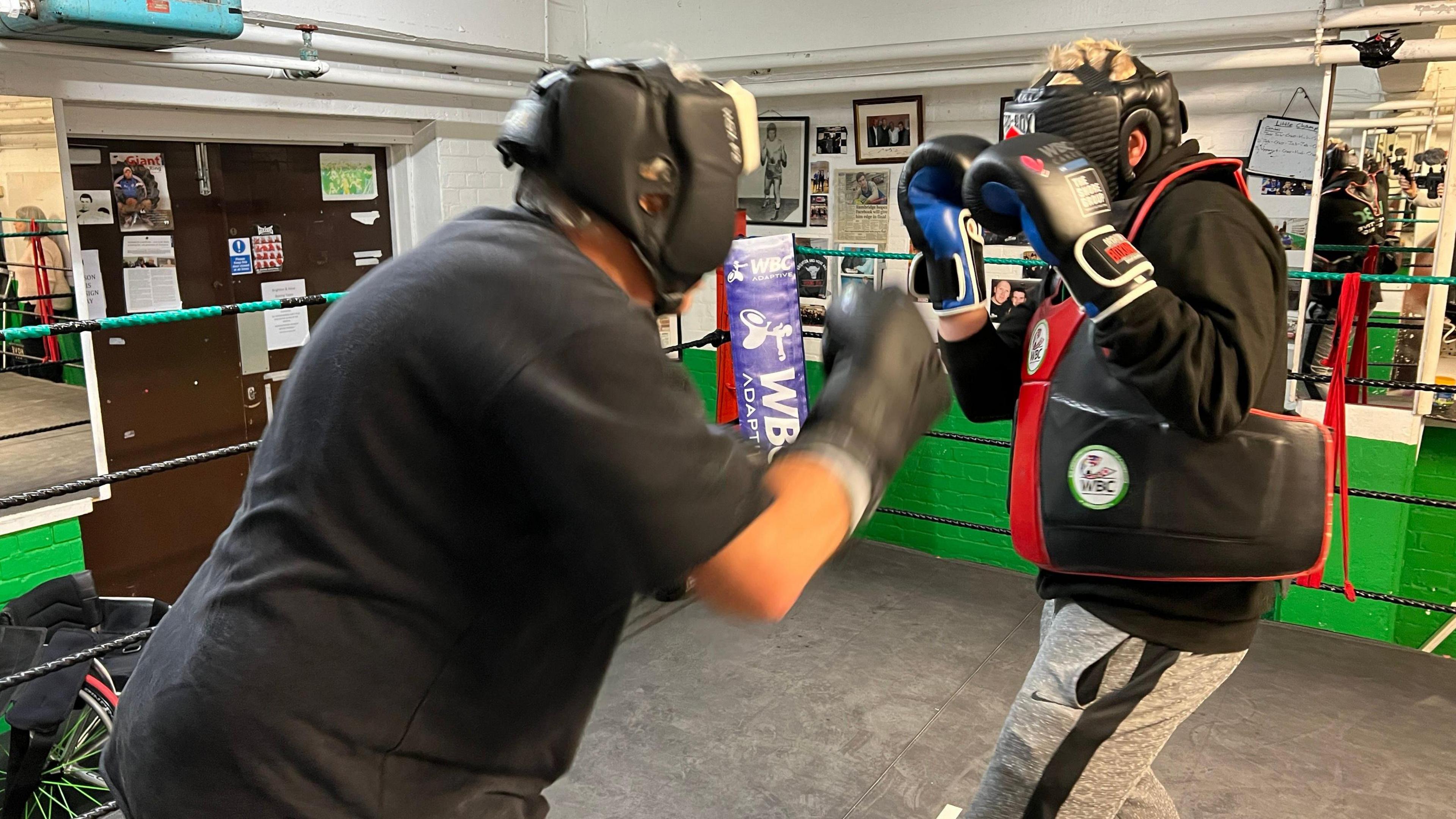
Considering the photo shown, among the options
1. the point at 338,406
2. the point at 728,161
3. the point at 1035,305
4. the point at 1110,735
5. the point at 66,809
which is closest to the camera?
the point at 338,406

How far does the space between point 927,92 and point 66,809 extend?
144 inches

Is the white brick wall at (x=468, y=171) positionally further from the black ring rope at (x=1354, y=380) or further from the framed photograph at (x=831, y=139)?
the black ring rope at (x=1354, y=380)

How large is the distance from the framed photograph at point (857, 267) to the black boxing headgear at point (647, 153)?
3179 mm

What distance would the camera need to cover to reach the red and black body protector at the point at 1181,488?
1.32 m

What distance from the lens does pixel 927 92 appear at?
388 cm

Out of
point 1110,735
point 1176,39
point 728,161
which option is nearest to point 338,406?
point 728,161

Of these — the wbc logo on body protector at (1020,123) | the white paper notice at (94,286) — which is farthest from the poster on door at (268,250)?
the wbc logo on body protector at (1020,123)

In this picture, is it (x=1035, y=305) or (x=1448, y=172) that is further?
(x=1448, y=172)

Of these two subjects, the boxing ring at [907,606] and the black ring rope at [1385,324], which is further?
the black ring rope at [1385,324]

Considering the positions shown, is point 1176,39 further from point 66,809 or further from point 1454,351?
point 66,809

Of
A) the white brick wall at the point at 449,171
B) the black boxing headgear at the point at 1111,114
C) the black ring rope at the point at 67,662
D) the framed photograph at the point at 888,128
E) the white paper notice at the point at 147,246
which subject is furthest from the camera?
the white brick wall at the point at 449,171

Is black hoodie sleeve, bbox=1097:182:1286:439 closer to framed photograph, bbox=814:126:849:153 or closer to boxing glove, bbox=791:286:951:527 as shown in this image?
boxing glove, bbox=791:286:951:527

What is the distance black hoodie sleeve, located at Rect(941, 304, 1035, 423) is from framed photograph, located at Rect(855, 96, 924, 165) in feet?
7.64

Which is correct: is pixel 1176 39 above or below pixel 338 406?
above
